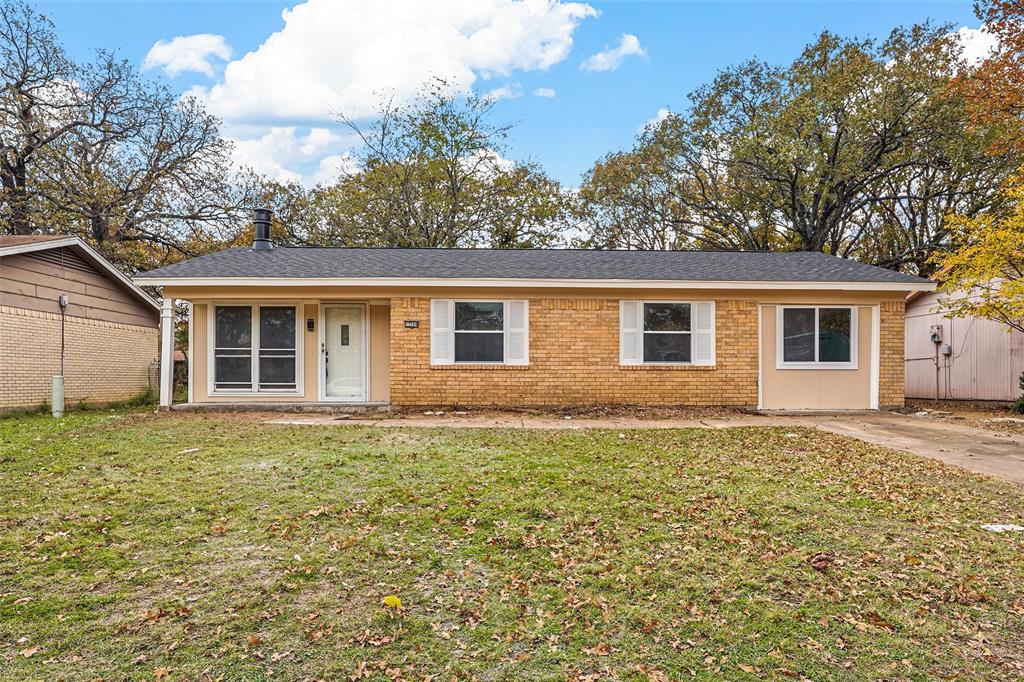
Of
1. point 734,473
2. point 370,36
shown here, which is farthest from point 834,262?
point 370,36

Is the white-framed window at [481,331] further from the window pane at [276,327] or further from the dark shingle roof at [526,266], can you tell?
the window pane at [276,327]

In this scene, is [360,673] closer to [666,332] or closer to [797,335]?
[666,332]

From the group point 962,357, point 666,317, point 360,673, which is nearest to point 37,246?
point 666,317

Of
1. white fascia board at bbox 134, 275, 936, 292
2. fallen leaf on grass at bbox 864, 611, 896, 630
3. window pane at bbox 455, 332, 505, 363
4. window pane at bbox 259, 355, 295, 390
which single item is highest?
white fascia board at bbox 134, 275, 936, 292

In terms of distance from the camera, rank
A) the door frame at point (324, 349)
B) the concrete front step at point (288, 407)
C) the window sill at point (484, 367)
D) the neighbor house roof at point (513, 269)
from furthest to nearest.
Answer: the door frame at point (324, 349), the window sill at point (484, 367), the concrete front step at point (288, 407), the neighbor house roof at point (513, 269)

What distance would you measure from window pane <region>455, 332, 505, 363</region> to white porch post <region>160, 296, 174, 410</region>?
5565 millimetres

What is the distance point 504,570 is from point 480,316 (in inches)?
315

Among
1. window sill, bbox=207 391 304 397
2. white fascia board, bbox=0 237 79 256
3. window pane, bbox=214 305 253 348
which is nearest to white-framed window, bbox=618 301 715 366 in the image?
window sill, bbox=207 391 304 397

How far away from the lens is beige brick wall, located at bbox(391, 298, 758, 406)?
1113 cm

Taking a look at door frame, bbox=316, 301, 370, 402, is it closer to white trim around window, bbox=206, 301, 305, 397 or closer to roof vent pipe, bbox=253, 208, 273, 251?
white trim around window, bbox=206, 301, 305, 397

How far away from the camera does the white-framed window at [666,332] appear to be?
1121 centimetres

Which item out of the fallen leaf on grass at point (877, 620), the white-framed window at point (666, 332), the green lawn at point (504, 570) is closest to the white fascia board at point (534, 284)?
the white-framed window at point (666, 332)

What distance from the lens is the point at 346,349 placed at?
11703 mm

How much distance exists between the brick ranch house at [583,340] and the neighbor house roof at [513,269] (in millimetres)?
85
